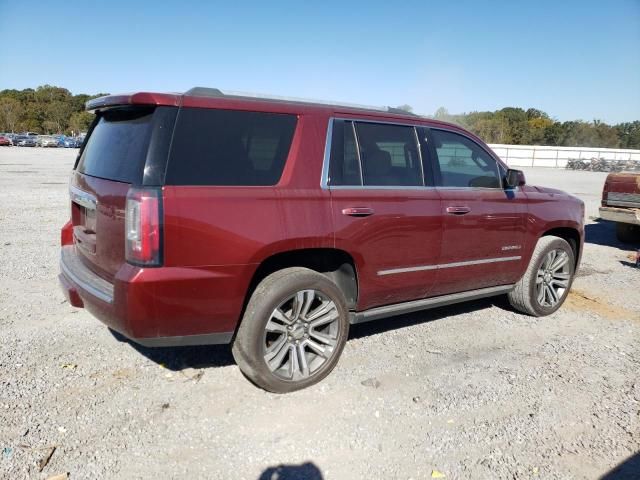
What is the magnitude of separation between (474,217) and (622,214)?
209 inches

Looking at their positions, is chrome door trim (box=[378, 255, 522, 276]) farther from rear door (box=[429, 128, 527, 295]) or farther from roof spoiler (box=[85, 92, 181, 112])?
roof spoiler (box=[85, 92, 181, 112])

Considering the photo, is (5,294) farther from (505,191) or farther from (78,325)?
(505,191)

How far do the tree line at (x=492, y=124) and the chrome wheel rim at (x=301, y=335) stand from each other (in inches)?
2110

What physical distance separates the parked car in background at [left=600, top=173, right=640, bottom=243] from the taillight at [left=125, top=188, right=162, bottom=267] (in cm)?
787

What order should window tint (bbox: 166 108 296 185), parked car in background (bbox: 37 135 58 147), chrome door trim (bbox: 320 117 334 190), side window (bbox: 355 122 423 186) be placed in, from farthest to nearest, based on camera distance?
parked car in background (bbox: 37 135 58 147)
side window (bbox: 355 122 423 186)
chrome door trim (bbox: 320 117 334 190)
window tint (bbox: 166 108 296 185)

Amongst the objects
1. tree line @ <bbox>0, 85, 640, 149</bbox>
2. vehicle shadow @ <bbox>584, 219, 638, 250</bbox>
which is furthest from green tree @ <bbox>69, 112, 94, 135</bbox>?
vehicle shadow @ <bbox>584, 219, 638, 250</bbox>

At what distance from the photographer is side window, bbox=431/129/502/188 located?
430 cm

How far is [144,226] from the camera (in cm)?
278

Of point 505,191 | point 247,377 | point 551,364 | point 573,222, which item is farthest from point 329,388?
point 573,222

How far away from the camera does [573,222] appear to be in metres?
5.25

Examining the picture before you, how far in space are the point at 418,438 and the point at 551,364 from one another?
5.50 ft

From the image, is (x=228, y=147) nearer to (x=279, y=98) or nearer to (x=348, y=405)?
(x=279, y=98)

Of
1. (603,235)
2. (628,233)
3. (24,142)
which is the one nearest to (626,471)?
(628,233)

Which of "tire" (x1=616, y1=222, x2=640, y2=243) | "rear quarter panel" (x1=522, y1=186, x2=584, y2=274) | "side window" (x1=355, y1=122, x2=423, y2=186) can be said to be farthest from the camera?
"tire" (x1=616, y1=222, x2=640, y2=243)
